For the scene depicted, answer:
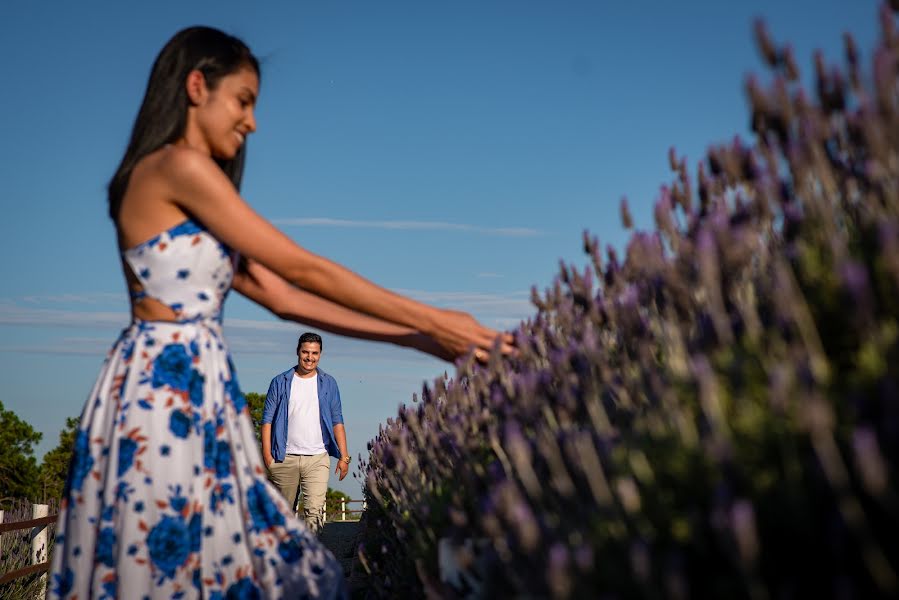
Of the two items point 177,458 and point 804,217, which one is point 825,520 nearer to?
point 804,217

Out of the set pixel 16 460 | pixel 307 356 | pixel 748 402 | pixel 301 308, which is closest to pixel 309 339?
pixel 307 356

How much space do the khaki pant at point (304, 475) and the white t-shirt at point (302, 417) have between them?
9 centimetres

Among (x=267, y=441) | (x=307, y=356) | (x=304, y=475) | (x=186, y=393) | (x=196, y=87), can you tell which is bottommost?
(x=186, y=393)

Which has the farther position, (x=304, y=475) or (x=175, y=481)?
(x=304, y=475)

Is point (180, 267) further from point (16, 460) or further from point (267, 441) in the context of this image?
point (16, 460)

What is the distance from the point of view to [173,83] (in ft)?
9.67

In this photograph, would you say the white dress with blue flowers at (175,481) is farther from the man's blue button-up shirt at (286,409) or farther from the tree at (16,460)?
the tree at (16,460)

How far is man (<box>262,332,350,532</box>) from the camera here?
35.1 ft

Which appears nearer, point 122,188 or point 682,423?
point 682,423

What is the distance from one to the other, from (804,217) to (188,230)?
1.74 m

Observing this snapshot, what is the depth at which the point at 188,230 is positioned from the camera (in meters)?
2.78

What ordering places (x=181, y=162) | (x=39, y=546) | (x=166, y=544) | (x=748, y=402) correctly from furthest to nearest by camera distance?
(x=39, y=546), (x=181, y=162), (x=166, y=544), (x=748, y=402)

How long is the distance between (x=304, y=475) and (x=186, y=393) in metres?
8.38

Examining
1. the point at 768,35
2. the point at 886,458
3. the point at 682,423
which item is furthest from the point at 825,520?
the point at 768,35
